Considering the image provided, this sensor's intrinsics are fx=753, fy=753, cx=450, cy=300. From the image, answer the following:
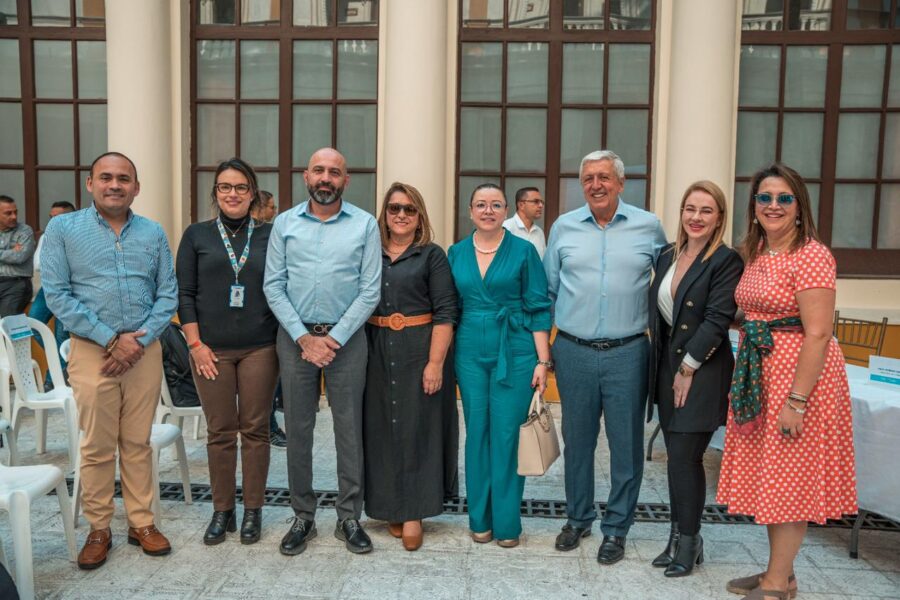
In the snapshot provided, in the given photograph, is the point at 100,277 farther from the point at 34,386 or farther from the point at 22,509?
the point at 34,386

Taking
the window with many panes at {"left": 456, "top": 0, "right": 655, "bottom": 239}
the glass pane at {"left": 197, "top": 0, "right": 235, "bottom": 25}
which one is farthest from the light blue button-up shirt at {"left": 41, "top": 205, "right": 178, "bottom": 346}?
the glass pane at {"left": 197, "top": 0, "right": 235, "bottom": 25}

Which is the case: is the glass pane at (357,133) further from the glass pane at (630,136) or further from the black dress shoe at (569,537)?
the black dress shoe at (569,537)

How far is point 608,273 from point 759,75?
202 inches

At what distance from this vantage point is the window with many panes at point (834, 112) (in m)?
7.56

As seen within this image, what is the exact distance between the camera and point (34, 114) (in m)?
8.00

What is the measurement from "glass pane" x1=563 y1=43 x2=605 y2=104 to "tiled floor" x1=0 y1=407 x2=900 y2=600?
4.89m

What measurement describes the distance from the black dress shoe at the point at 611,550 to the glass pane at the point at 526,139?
15.8 feet

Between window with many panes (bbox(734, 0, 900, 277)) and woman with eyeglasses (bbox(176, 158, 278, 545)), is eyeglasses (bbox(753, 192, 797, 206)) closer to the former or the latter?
woman with eyeglasses (bbox(176, 158, 278, 545))

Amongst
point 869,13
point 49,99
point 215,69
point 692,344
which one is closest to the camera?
point 692,344

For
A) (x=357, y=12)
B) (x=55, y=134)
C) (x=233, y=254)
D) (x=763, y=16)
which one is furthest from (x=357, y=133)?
(x=233, y=254)

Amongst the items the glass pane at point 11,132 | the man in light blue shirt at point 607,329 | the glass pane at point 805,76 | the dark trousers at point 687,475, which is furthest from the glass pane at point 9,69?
the glass pane at point 805,76

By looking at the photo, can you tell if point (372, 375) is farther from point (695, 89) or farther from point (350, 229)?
point (695, 89)

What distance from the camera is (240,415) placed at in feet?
12.5

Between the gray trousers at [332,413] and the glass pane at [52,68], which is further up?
the glass pane at [52,68]
